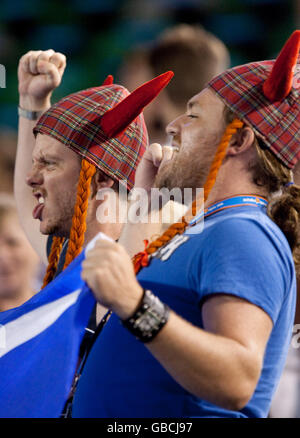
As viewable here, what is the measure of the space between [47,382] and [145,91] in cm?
91

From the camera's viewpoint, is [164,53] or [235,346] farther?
[164,53]

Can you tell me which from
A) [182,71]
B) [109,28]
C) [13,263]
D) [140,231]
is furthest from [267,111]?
[109,28]

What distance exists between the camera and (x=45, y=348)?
68.1 inches

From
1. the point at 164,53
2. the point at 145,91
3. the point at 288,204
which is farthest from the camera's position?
the point at 164,53

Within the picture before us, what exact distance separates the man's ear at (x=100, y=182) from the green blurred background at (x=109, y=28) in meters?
4.21

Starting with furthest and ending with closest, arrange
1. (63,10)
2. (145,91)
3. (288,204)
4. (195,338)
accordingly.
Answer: (63,10)
(145,91)
(288,204)
(195,338)

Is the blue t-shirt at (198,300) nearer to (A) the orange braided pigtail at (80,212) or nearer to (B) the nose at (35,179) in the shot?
(A) the orange braided pigtail at (80,212)

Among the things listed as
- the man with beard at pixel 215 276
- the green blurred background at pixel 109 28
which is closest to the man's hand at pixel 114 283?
the man with beard at pixel 215 276

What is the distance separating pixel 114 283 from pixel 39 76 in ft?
4.39

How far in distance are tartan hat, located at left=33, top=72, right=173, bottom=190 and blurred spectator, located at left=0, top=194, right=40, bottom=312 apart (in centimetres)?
150
